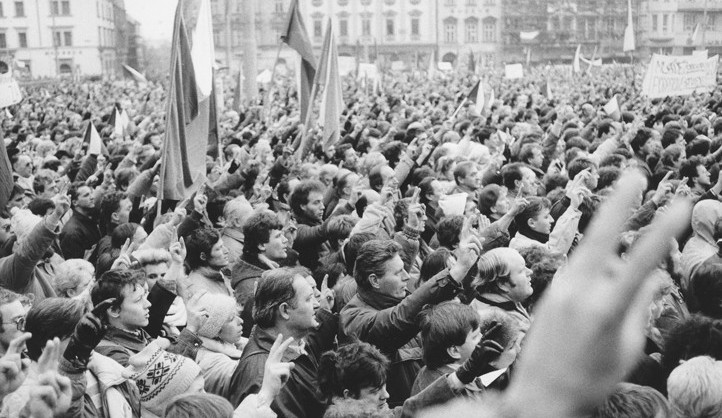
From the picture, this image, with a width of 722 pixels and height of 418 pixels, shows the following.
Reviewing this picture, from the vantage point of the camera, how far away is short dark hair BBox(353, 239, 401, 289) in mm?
3906

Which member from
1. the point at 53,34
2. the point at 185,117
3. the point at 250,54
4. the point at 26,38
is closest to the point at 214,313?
the point at 185,117

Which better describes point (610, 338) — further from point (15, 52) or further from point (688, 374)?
point (15, 52)

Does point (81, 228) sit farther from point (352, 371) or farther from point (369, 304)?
point (352, 371)

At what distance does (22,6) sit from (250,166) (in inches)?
2722

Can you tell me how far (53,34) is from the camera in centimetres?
6894

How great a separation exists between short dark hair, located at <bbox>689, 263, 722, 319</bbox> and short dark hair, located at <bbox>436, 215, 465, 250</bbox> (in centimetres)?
156

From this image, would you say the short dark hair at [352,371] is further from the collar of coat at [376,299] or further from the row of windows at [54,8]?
the row of windows at [54,8]

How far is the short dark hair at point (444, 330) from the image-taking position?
10.6ft

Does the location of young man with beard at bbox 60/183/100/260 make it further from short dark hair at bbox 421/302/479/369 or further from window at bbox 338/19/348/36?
window at bbox 338/19/348/36

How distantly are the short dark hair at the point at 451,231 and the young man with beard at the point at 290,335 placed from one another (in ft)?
4.53

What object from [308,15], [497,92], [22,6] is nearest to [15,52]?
[22,6]

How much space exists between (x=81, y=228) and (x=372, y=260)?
3376 mm

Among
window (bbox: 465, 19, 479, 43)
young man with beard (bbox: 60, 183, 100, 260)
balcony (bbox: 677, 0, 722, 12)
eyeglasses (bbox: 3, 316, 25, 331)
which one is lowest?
young man with beard (bbox: 60, 183, 100, 260)

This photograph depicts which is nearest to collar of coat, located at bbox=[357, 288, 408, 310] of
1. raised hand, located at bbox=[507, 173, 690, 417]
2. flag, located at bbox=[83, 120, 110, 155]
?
raised hand, located at bbox=[507, 173, 690, 417]
